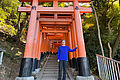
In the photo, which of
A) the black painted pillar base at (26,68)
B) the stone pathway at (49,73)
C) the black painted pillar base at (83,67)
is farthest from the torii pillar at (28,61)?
the black painted pillar base at (83,67)

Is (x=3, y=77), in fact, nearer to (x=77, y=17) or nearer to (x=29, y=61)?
(x=29, y=61)

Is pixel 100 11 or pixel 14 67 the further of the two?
pixel 100 11

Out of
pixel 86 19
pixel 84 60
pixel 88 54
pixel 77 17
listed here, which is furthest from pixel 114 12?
pixel 84 60

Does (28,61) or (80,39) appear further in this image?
(80,39)

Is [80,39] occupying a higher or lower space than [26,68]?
higher

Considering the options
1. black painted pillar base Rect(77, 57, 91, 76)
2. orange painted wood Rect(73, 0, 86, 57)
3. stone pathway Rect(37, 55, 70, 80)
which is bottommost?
stone pathway Rect(37, 55, 70, 80)

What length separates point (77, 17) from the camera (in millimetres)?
3396

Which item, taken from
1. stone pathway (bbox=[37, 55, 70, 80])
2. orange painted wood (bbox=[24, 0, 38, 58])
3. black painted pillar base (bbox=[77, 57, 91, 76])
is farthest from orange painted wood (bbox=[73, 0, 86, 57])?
orange painted wood (bbox=[24, 0, 38, 58])

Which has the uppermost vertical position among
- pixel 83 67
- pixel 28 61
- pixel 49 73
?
pixel 28 61

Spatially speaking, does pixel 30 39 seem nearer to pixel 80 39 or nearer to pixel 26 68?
pixel 26 68

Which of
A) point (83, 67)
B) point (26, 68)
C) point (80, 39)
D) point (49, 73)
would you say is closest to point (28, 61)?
point (26, 68)

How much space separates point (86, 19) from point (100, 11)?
4.51ft

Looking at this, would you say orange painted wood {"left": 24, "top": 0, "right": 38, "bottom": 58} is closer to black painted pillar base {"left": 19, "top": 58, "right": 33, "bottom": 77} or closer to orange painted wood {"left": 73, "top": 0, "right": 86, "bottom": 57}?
black painted pillar base {"left": 19, "top": 58, "right": 33, "bottom": 77}

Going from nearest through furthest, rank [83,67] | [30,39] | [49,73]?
[83,67] < [30,39] < [49,73]
